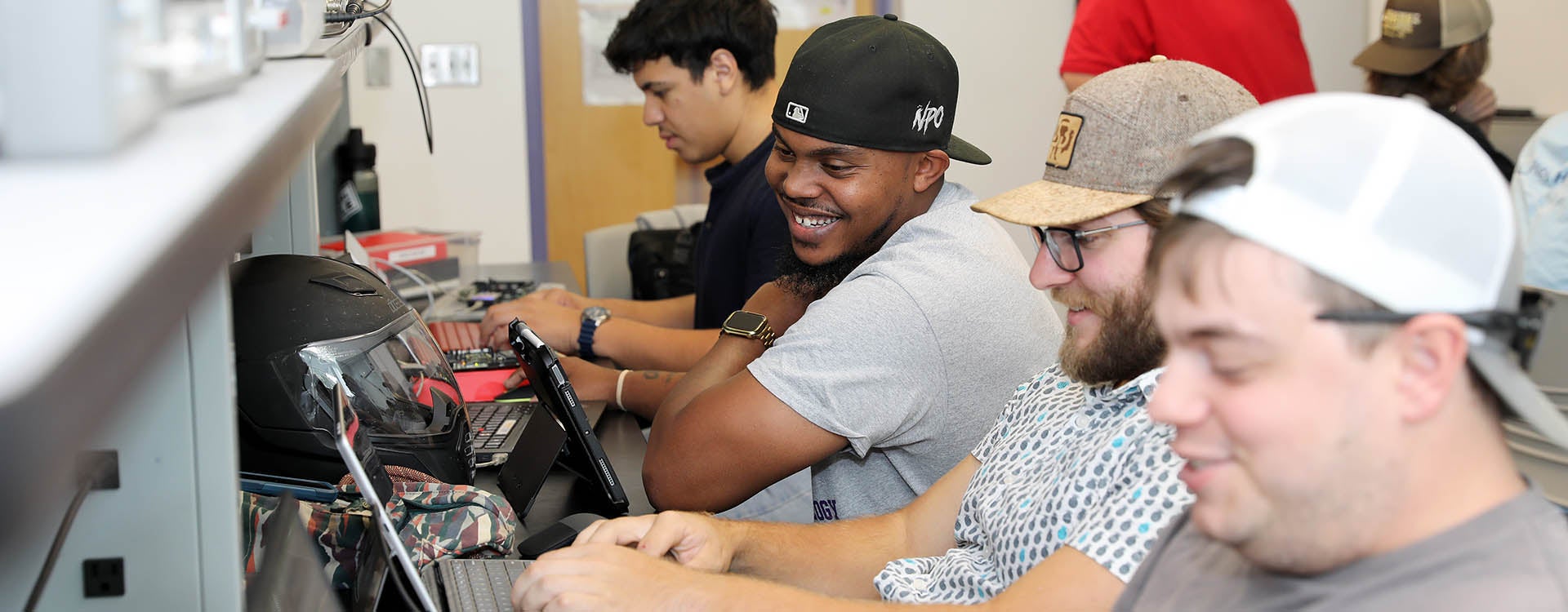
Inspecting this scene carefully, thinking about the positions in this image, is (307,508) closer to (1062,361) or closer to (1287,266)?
(1062,361)

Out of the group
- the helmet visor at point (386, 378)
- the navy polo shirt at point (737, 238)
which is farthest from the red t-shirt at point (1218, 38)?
the helmet visor at point (386, 378)

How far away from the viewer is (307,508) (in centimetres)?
124

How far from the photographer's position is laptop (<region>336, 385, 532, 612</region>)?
101 cm

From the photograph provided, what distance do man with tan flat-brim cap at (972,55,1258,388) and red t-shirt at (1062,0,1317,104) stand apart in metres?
1.67

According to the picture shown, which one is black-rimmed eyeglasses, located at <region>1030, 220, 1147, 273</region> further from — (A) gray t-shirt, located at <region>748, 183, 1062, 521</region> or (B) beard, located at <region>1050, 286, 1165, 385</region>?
(A) gray t-shirt, located at <region>748, 183, 1062, 521</region>

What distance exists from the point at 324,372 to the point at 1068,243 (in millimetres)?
811

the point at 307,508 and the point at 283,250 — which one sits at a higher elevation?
the point at 283,250

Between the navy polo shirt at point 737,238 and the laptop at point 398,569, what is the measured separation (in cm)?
100

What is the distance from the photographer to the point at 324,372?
4.37 feet

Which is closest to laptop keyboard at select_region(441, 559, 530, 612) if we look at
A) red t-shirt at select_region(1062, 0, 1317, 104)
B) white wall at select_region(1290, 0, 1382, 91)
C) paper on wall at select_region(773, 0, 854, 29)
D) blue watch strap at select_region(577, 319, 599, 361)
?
blue watch strap at select_region(577, 319, 599, 361)

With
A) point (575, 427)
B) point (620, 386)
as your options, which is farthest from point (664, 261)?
point (575, 427)

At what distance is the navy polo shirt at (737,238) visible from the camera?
228cm

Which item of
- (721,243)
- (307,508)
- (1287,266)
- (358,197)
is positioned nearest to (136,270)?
(1287,266)

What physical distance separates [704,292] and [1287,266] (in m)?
1.99
